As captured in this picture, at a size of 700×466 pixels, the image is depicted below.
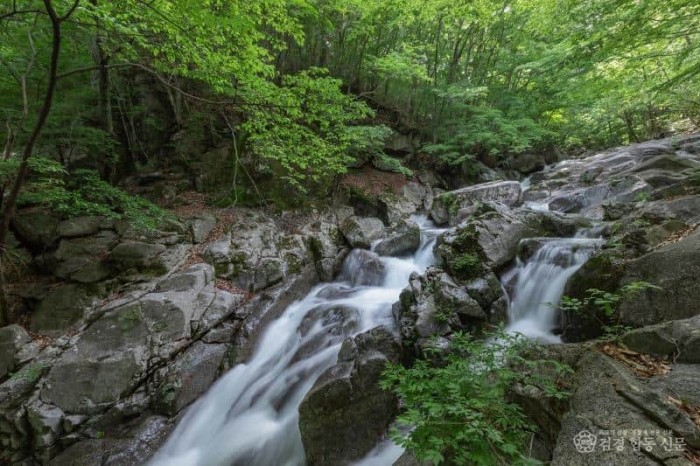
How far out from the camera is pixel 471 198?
1243cm

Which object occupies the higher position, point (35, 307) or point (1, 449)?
point (35, 307)

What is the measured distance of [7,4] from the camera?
462cm

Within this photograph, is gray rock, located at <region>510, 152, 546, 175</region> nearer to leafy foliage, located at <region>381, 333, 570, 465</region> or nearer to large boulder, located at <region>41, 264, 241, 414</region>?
large boulder, located at <region>41, 264, 241, 414</region>

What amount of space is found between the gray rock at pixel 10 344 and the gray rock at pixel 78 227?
87.6 inches

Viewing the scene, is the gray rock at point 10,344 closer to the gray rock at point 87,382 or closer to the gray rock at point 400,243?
the gray rock at point 87,382

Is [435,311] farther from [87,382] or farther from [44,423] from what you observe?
[44,423]

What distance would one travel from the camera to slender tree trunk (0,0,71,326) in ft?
11.1

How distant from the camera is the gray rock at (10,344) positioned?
19.1ft

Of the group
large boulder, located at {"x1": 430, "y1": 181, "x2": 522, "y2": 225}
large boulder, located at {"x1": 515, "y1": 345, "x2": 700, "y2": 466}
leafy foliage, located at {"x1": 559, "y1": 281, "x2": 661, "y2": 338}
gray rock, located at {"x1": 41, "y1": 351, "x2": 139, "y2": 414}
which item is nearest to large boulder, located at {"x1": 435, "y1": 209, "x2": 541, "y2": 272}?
leafy foliage, located at {"x1": 559, "y1": 281, "x2": 661, "y2": 338}

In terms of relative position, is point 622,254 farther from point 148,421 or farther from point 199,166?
point 199,166

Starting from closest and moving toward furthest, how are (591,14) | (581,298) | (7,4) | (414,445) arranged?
(414,445), (7,4), (581,298), (591,14)

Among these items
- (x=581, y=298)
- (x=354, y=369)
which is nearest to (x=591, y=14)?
(x=581, y=298)

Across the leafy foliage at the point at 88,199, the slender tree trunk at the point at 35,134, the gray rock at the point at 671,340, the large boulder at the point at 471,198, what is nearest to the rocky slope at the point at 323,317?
the gray rock at the point at 671,340

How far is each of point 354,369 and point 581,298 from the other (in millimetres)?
3665
